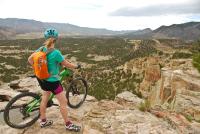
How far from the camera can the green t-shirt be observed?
7266 mm

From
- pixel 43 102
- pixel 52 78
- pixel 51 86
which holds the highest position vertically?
pixel 52 78

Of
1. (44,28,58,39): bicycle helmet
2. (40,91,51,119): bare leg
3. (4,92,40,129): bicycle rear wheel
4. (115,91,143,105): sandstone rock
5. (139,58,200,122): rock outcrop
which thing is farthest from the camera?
(115,91,143,105): sandstone rock

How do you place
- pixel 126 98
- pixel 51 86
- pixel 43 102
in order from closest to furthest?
pixel 51 86 → pixel 43 102 → pixel 126 98

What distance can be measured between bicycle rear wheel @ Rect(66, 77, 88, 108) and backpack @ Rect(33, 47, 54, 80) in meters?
2.13

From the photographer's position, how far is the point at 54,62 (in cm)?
736

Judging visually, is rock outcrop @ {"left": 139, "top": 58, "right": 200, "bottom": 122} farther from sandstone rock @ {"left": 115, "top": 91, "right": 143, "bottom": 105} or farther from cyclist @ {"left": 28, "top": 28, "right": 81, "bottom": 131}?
cyclist @ {"left": 28, "top": 28, "right": 81, "bottom": 131}

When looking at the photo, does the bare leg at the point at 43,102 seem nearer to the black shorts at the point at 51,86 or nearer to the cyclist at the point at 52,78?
the cyclist at the point at 52,78

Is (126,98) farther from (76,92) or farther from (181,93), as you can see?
(76,92)

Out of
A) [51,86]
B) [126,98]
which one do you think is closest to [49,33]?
[51,86]

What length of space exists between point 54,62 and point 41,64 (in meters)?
0.30

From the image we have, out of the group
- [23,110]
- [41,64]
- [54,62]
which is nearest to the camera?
[41,64]

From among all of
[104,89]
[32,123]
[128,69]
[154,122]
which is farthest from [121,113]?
[128,69]

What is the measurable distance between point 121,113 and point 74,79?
164 centimetres

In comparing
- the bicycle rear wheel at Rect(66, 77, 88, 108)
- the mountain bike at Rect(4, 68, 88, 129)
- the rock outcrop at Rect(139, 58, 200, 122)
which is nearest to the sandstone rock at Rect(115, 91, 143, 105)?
the rock outcrop at Rect(139, 58, 200, 122)
